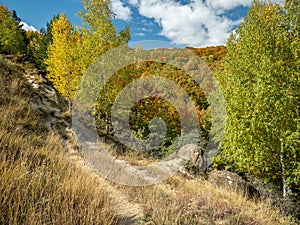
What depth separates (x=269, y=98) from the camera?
805cm

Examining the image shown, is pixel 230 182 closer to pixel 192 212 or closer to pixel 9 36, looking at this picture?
pixel 192 212

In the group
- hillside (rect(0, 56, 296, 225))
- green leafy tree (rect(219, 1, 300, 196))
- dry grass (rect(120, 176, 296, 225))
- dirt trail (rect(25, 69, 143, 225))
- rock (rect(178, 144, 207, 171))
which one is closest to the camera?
hillside (rect(0, 56, 296, 225))

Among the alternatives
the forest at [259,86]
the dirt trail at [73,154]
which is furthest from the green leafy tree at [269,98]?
the dirt trail at [73,154]

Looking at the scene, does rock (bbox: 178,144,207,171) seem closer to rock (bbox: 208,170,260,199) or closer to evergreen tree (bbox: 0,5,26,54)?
rock (bbox: 208,170,260,199)

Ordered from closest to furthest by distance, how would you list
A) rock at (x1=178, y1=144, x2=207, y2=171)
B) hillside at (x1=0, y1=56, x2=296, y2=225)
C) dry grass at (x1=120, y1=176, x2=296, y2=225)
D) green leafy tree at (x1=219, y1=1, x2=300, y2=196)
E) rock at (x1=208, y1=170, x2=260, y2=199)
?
hillside at (x1=0, y1=56, x2=296, y2=225)
dry grass at (x1=120, y1=176, x2=296, y2=225)
green leafy tree at (x1=219, y1=1, x2=300, y2=196)
rock at (x1=208, y1=170, x2=260, y2=199)
rock at (x1=178, y1=144, x2=207, y2=171)

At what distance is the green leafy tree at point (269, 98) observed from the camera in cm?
797

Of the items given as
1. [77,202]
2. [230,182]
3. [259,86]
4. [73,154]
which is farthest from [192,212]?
[230,182]

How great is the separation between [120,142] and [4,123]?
8.36 m

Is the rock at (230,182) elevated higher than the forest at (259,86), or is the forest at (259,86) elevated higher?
the forest at (259,86)

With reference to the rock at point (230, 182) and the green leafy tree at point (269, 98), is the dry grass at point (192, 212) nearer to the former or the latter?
the green leafy tree at point (269, 98)

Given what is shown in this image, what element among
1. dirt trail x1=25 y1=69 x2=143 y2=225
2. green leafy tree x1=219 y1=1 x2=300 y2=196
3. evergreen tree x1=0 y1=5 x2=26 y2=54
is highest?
evergreen tree x1=0 y1=5 x2=26 y2=54

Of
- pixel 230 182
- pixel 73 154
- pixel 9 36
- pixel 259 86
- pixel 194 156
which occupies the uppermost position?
pixel 9 36

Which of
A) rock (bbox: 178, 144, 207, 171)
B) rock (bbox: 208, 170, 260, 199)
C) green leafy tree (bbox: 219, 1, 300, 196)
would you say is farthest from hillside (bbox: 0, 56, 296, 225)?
rock (bbox: 178, 144, 207, 171)

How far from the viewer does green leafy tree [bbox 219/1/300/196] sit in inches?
314
